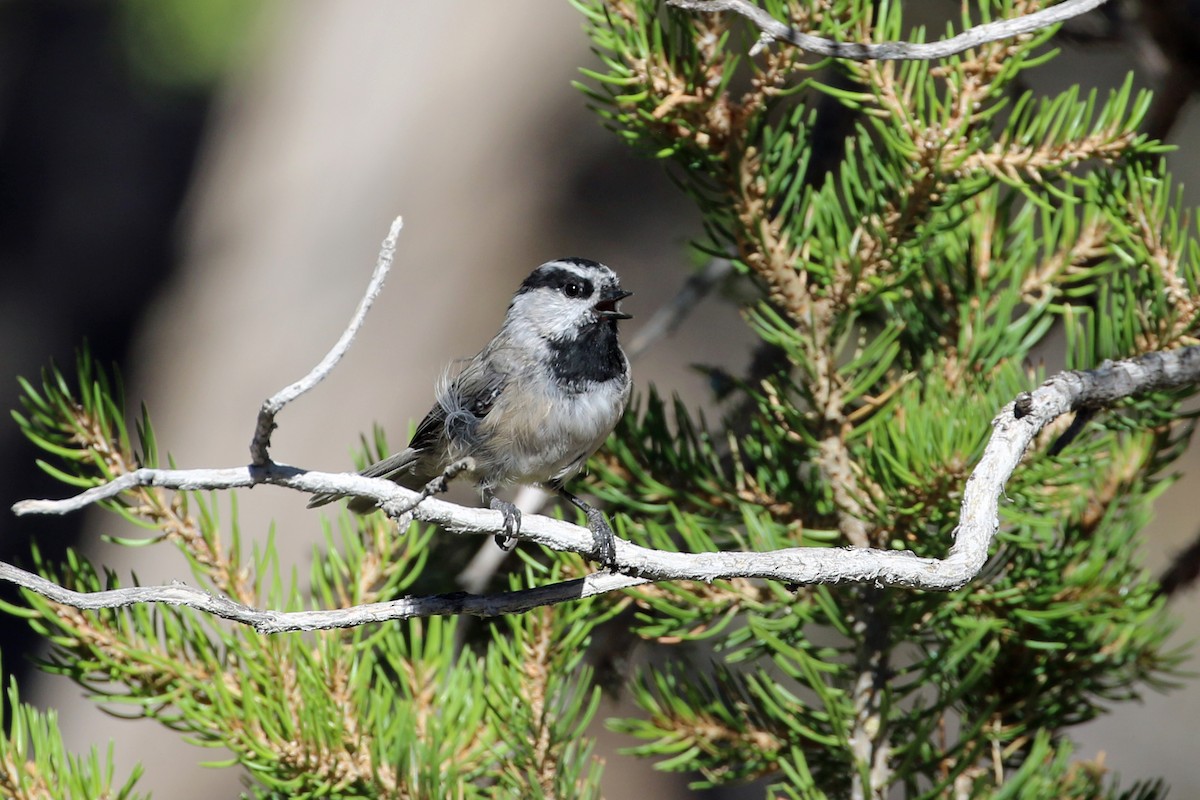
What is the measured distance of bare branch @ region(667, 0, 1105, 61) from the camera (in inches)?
55.5

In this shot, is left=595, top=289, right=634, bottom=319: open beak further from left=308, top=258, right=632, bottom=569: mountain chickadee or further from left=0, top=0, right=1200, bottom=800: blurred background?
left=0, top=0, right=1200, bottom=800: blurred background

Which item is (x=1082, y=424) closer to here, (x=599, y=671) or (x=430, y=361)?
(x=599, y=671)

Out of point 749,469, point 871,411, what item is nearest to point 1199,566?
point 871,411

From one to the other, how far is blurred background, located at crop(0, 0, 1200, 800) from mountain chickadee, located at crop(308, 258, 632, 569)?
5.09 ft

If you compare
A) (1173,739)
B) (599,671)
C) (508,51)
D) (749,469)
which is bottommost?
(1173,739)

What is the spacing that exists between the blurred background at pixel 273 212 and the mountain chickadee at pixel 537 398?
155 cm

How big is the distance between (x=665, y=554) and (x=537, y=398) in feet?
3.55

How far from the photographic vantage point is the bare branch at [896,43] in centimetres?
141

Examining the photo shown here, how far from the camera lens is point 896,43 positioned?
1441 mm

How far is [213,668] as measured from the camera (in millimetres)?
1585

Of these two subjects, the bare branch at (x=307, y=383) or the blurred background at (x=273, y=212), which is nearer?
the bare branch at (x=307, y=383)

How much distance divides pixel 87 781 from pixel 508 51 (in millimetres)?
3775

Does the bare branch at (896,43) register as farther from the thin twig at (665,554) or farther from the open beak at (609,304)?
the open beak at (609,304)

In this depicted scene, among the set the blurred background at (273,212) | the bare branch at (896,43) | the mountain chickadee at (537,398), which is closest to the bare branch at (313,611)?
the mountain chickadee at (537,398)
